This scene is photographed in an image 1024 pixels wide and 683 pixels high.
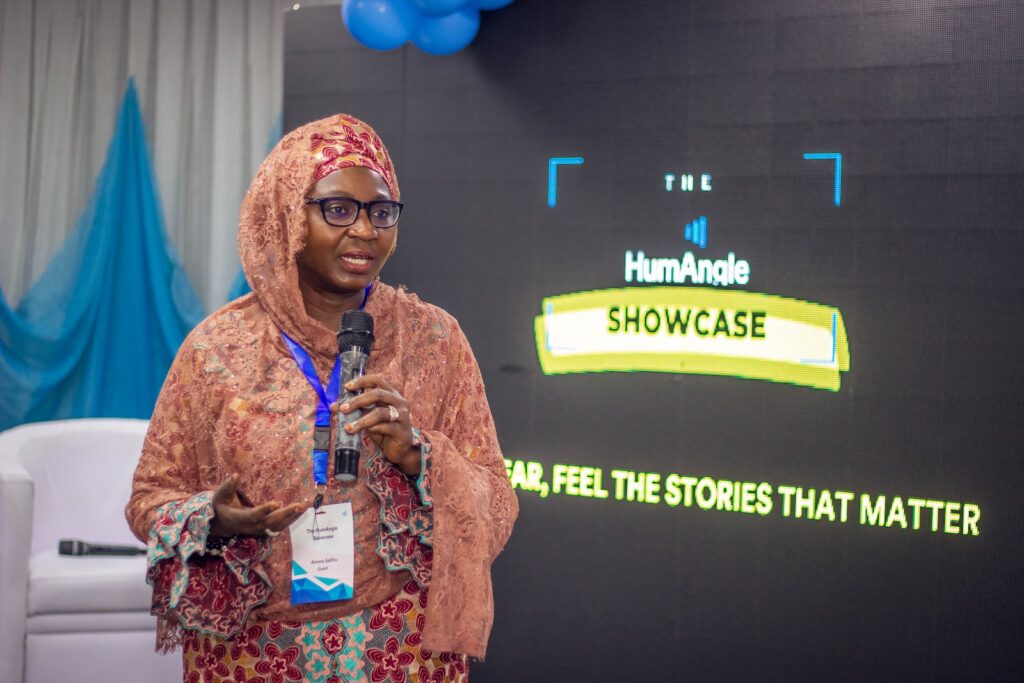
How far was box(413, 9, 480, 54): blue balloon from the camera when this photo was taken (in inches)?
145

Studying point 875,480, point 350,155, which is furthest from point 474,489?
point 875,480

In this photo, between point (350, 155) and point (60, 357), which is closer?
point (350, 155)

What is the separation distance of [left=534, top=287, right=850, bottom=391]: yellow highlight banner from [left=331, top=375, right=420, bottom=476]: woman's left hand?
82.8 inches

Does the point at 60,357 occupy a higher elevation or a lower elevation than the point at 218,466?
higher

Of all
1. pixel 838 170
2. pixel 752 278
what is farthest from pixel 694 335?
pixel 838 170

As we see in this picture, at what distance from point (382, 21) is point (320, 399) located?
2.18 meters

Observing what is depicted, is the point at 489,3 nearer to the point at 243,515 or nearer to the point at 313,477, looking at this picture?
the point at 313,477

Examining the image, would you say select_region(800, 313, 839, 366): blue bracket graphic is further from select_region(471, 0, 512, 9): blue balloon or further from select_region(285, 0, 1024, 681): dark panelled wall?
select_region(471, 0, 512, 9): blue balloon

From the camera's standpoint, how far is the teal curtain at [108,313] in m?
4.97

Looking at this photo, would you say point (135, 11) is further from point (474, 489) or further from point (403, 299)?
point (474, 489)

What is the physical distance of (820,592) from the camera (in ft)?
11.3

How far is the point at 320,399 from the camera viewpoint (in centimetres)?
174

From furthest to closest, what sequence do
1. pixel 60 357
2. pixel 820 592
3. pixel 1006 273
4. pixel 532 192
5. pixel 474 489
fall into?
pixel 60 357
pixel 532 192
pixel 820 592
pixel 1006 273
pixel 474 489

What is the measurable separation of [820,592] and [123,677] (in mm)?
2325
